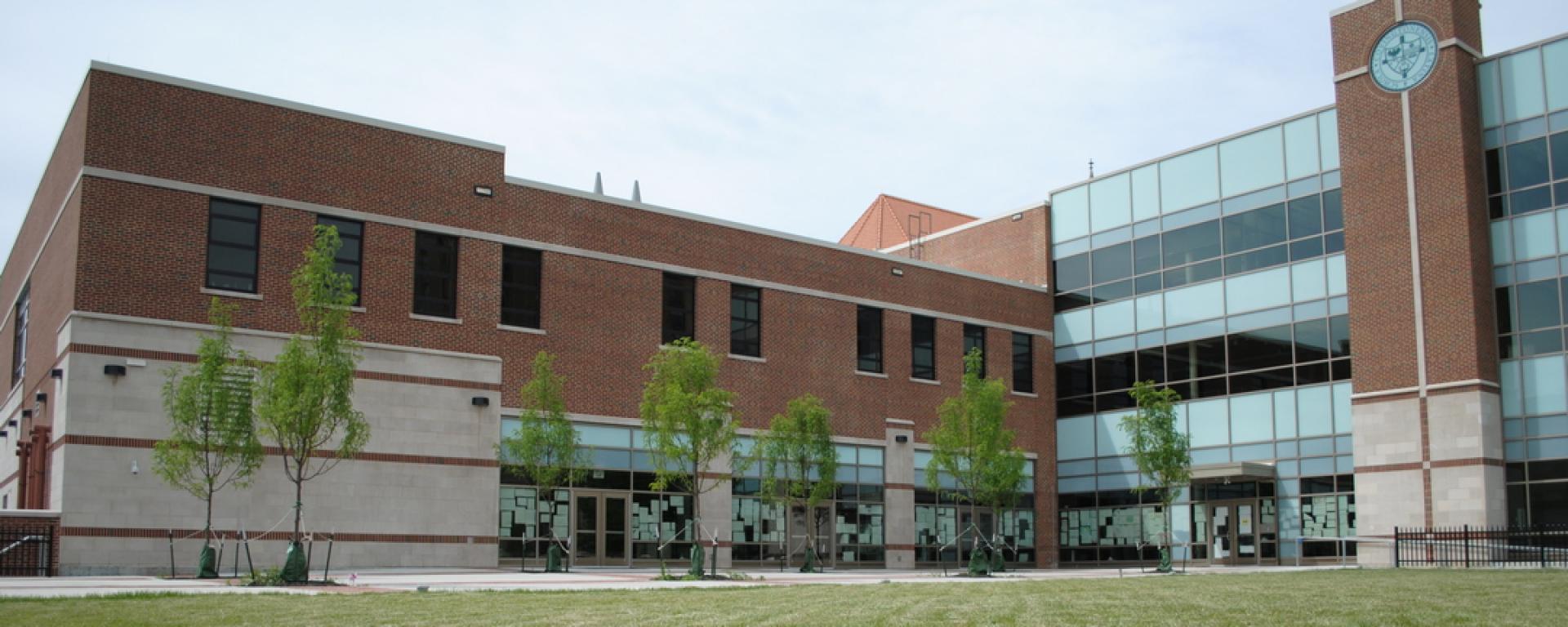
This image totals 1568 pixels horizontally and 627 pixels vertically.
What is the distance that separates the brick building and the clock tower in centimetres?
8

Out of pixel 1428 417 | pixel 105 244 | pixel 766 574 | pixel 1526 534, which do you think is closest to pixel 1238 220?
pixel 1428 417

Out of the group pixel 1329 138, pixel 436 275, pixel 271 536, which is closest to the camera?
pixel 271 536

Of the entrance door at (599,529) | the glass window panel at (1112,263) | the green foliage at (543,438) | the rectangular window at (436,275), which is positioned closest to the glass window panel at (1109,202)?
the glass window panel at (1112,263)

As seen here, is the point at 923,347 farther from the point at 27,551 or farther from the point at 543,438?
Result: the point at 27,551

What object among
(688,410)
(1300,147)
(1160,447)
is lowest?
(1160,447)

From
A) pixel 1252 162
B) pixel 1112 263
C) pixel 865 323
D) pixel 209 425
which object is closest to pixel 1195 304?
pixel 1112 263

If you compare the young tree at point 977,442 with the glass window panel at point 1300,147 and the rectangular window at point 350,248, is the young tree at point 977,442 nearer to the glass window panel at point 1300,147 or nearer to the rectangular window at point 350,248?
the glass window panel at point 1300,147

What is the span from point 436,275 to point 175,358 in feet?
21.6

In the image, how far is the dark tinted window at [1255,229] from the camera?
39531 mm

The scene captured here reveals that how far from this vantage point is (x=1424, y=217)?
35781mm

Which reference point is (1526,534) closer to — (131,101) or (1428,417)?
(1428,417)

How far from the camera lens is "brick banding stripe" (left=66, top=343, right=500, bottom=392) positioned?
27938 millimetres

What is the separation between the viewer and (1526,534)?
31.5 meters

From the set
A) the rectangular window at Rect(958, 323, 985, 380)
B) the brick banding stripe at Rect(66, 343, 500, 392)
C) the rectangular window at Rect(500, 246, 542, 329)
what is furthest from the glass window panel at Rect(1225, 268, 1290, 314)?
the brick banding stripe at Rect(66, 343, 500, 392)
